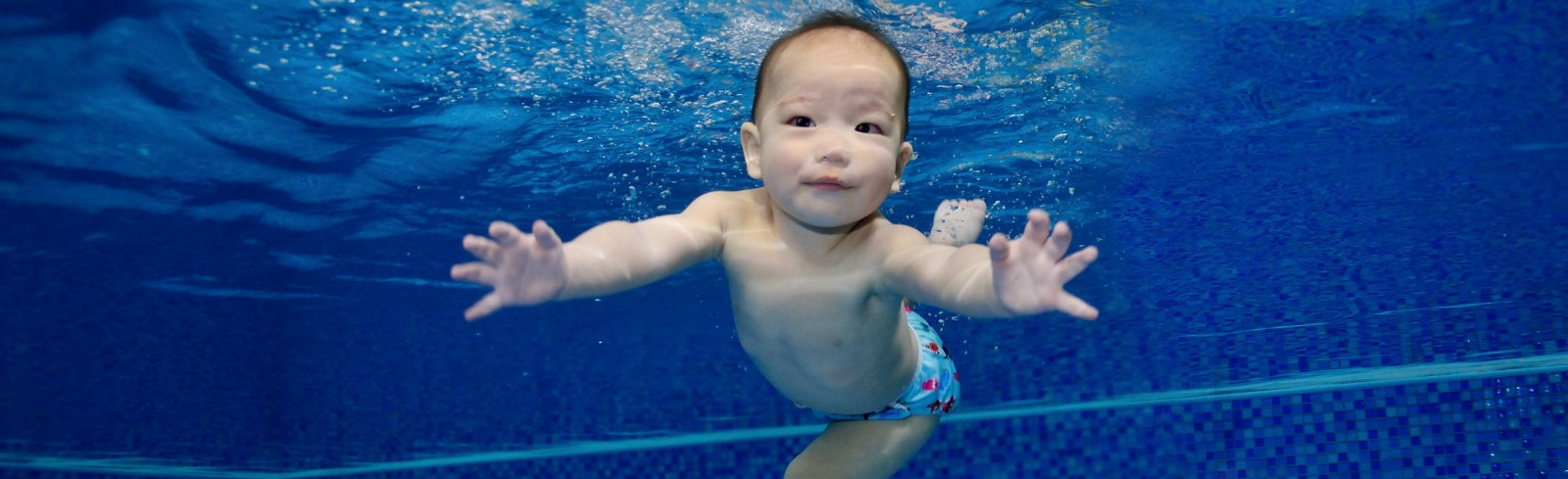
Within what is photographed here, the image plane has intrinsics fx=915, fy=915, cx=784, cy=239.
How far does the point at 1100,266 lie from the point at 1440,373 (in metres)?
5.47

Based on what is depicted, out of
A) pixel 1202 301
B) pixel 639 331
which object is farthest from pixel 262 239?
pixel 1202 301

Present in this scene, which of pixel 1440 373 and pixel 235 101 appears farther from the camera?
pixel 1440 373

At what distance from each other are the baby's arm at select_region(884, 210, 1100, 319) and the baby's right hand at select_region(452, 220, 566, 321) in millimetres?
1265

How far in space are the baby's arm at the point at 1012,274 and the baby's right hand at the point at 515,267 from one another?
1.26m

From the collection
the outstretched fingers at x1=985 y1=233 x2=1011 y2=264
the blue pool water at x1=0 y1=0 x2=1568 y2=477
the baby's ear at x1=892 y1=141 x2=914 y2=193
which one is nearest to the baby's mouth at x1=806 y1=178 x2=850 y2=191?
the baby's ear at x1=892 y1=141 x2=914 y2=193

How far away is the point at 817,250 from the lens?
4.02m

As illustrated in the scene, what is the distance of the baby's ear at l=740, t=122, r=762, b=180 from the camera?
154 inches

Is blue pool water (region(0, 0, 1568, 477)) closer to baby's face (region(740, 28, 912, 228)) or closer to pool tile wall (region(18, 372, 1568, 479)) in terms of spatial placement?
pool tile wall (region(18, 372, 1568, 479))

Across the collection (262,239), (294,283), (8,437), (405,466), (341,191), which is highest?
(341,191)

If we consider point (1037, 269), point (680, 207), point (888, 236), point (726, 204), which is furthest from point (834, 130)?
point (680, 207)

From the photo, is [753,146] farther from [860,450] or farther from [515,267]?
[860,450]

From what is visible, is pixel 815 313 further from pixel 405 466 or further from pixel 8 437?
pixel 8 437

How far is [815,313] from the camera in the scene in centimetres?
411

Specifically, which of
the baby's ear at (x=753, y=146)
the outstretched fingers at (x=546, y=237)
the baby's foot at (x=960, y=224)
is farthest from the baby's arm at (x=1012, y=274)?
the baby's foot at (x=960, y=224)
